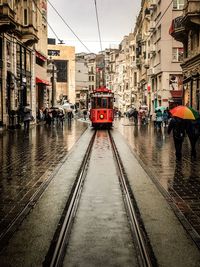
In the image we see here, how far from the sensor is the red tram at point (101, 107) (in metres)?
38.5

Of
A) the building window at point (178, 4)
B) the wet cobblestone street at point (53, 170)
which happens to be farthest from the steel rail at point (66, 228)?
the building window at point (178, 4)

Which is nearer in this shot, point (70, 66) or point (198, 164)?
point (198, 164)

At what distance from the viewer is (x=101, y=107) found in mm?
39094

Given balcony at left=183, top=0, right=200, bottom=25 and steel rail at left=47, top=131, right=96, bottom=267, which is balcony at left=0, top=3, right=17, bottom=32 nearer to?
balcony at left=183, top=0, right=200, bottom=25

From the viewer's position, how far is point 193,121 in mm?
14961

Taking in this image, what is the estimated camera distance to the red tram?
38531mm

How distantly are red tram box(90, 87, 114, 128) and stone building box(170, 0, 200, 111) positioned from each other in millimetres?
6295

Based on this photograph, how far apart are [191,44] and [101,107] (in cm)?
922

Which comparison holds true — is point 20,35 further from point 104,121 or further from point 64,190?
point 64,190

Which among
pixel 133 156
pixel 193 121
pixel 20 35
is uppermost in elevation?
pixel 20 35

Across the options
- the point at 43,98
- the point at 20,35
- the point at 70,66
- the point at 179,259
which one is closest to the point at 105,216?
the point at 179,259

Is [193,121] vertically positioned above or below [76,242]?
above

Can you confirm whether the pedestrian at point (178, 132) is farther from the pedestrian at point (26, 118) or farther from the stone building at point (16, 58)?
the stone building at point (16, 58)

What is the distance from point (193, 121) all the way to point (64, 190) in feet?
23.3
